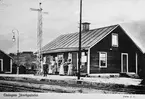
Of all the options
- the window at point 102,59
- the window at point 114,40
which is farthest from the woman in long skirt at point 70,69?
the window at point 114,40

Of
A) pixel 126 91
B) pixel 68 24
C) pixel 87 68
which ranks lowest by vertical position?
pixel 126 91

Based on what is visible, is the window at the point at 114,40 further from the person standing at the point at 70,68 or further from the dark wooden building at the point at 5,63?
the dark wooden building at the point at 5,63

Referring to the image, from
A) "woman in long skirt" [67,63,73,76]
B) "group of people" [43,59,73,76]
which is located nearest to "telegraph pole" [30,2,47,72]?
"group of people" [43,59,73,76]

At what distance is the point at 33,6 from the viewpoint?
211 inches

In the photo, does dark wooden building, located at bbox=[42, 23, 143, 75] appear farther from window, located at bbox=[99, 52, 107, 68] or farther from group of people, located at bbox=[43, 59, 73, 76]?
group of people, located at bbox=[43, 59, 73, 76]

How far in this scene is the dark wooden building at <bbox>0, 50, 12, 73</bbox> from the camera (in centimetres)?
492

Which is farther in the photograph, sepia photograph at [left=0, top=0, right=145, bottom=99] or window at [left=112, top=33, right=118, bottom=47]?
window at [left=112, top=33, right=118, bottom=47]

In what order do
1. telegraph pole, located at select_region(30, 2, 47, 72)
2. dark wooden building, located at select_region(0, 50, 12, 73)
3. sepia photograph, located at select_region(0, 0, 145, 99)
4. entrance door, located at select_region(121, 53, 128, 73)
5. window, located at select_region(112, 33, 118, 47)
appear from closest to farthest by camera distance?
dark wooden building, located at select_region(0, 50, 12, 73)
sepia photograph, located at select_region(0, 0, 145, 99)
telegraph pole, located at select_region(30, 2, 47, 72)
entrance door, located at select_region(121, 53, 128, 73)
window, located at select_region(112, 33, 118, 47)

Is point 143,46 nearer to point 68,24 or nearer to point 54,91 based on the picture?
point 68,24

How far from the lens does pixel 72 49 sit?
612 cm

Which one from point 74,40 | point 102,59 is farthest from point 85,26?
point 102,59

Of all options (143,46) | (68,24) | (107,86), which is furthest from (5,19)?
(143,46)

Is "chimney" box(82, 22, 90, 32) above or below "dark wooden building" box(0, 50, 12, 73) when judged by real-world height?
above

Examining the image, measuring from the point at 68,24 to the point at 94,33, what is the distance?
0.85 m
